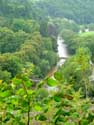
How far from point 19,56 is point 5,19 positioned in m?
22.3

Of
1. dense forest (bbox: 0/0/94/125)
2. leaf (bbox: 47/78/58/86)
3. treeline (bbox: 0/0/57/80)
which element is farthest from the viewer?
treeline (bbox: 0/0/57/80)

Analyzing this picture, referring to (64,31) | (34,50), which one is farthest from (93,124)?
(64,31)

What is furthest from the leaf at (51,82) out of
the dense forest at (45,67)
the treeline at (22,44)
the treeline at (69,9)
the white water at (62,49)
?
the treeline at (69,9)

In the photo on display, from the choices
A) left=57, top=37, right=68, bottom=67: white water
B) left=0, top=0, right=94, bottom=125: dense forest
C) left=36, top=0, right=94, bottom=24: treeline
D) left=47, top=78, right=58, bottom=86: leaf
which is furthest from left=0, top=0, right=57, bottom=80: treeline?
left=36, top=0, right=94, bottom=24: treeline

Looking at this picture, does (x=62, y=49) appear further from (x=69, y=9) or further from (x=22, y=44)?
(x=69, y=9)

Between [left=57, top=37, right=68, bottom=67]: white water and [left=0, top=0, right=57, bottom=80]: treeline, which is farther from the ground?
[left=0, top=0, right=57, bottom=80]: treeline

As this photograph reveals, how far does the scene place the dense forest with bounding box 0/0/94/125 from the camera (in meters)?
2.43

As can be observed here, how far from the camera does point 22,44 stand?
4388 cm

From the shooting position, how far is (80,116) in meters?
2.57

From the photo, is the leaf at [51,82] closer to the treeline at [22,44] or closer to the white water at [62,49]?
the treeline at [22,44]

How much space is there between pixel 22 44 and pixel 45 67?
12.9 ft

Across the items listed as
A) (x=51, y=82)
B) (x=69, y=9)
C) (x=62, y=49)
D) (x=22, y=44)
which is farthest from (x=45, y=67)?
(x=69, y=9)

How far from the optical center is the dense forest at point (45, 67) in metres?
2.43

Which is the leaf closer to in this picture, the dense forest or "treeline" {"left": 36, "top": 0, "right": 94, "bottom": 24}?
the dense forest
